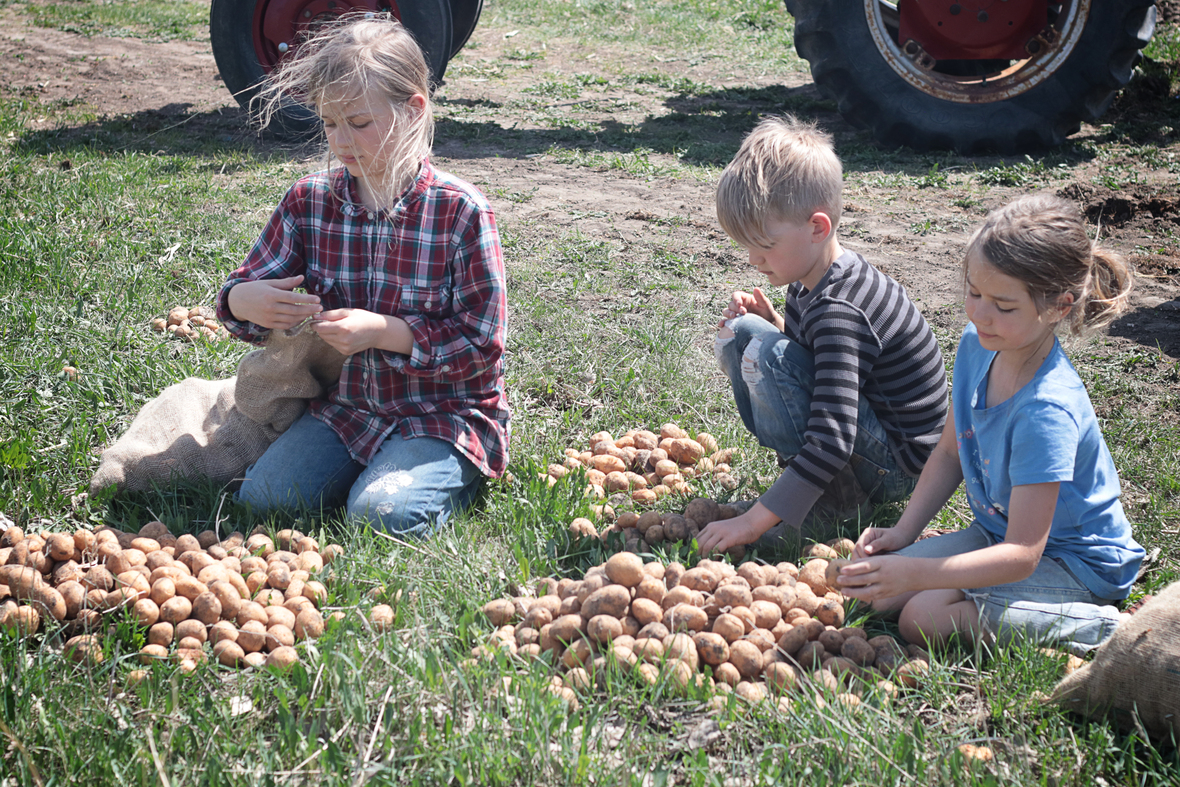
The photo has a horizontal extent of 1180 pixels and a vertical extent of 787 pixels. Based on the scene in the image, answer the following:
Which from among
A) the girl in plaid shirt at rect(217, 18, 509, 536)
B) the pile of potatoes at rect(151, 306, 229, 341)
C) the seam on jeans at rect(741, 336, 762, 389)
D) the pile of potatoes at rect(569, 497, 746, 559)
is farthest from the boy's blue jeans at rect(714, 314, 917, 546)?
the pile of potatoes at rect(151, 306, 229, 341)

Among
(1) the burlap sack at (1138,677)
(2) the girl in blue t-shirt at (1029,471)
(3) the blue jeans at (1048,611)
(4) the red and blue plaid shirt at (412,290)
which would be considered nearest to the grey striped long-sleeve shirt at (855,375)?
(2) the girl in blue t-shirt at (1029,471)

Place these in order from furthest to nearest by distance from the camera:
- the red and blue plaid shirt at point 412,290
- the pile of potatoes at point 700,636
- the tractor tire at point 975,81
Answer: the tractor tire at point 975,81 → the red and blue plaid shirt at point 412,290 → the pile of potatoes at point 700,636

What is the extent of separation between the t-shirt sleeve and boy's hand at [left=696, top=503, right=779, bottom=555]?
59 cm

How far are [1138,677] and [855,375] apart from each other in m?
0.92

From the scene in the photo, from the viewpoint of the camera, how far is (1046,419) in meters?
1.97

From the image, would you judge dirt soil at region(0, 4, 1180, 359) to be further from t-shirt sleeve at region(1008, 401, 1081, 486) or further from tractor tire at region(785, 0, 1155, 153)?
t-shirt sleeve at region(1008, 401, 1081, 486)

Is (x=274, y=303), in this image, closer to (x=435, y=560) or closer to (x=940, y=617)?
(x=435, y=560)

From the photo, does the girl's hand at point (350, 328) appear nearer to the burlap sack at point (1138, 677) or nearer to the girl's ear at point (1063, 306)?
the girl's ear at point (1063, 306)

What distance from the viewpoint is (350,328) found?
244 centimetres

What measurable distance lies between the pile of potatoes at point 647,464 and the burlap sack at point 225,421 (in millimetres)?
787

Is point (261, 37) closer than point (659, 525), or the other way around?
point (659, 525)

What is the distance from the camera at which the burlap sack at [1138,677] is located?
1.74 meters

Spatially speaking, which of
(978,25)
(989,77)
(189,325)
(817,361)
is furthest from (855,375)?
(989,77)

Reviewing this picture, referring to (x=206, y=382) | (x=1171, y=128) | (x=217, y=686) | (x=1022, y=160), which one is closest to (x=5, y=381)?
(x=206, y=382)
